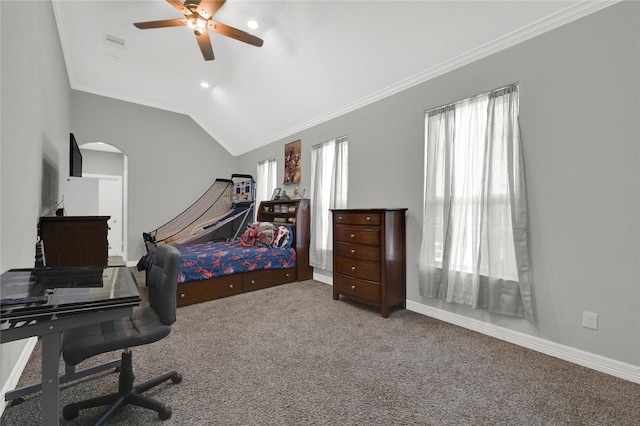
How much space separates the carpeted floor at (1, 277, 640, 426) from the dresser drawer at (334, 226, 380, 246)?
86 cm

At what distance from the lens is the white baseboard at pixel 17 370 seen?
5.18 ft

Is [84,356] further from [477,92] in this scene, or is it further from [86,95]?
[86,95]

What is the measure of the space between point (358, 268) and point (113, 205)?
23.9ft

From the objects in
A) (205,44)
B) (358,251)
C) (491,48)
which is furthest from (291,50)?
(358,251)

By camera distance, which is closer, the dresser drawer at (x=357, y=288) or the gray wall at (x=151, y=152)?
the dresser drawer at (x=357, y=288)

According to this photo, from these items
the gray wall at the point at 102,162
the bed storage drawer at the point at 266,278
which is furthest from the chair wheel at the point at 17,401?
the gray wall at the point at 102,162

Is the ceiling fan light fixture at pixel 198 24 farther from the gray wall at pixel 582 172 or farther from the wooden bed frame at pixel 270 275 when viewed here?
the gray wall at pixel 582 172

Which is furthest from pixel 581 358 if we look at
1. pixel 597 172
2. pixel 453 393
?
pixel 597 172

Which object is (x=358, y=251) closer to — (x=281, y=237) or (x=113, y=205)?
(x=281, y=237)

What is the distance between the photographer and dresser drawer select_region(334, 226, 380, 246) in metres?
3.05

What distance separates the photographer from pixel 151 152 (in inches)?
233

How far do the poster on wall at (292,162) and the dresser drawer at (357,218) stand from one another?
1.74 meters

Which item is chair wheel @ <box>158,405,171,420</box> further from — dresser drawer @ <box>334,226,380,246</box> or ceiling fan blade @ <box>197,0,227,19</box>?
ceiling fan blade @ <box>197,0,227,19</box>

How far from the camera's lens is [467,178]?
2.72 m
